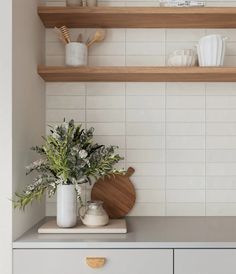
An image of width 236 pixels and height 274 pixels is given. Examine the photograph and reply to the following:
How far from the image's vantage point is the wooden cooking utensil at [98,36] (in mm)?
1981

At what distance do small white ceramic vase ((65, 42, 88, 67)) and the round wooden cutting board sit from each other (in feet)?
2.03

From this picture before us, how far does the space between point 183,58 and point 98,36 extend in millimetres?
461

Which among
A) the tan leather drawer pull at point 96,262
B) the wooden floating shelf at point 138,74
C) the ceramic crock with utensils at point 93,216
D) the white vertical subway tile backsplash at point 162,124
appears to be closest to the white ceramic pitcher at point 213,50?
the wooden floating shelf at point 138,74

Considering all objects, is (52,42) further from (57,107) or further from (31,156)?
(31,156)

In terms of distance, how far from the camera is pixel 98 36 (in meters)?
1.98

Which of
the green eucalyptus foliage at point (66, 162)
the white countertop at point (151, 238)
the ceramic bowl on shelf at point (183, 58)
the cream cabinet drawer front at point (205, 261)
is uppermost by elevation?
the ceramic bowl on shelf at point (183, 58)

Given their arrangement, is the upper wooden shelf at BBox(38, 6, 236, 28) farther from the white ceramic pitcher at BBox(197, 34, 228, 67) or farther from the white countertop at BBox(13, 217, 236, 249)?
the white countertop at BBox(13, 217, 236, 249)

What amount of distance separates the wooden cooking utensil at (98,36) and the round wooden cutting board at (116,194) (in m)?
0.72

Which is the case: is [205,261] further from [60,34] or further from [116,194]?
[60,34]

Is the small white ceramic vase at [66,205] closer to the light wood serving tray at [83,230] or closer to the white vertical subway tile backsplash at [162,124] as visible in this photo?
the light wood serving tray at [83,230]

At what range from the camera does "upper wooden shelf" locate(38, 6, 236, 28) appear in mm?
1829

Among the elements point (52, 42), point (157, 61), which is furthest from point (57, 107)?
point (157, 61)

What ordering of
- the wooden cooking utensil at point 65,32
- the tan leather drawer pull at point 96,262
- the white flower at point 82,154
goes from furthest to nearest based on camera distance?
1. the wooden cooking utensil at point 65,32
2. the white flower at point 82,154
3. the tan leather drawer pull at point 96,262

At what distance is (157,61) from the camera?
2.07 m
